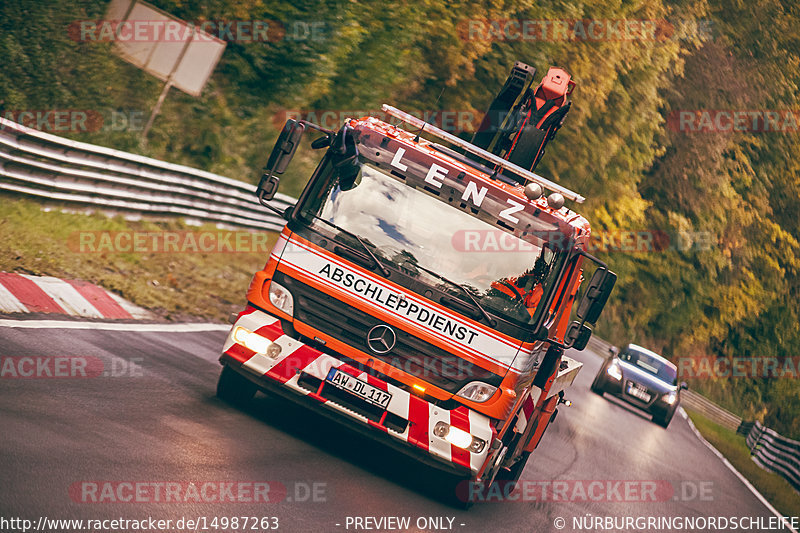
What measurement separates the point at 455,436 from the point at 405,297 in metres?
1.21

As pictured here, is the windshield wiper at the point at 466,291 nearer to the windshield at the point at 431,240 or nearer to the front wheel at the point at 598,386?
the windshield at the point at 431,240

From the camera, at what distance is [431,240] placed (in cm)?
820

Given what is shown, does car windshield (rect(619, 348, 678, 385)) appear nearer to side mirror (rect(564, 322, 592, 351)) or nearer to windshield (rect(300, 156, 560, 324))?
side mirror (rect(564, 322, 592, 351))

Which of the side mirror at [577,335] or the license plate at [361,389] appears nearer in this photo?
the license plate at [361,389]

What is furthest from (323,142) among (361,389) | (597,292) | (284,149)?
(597,292)

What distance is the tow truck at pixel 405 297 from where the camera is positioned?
8062 mm

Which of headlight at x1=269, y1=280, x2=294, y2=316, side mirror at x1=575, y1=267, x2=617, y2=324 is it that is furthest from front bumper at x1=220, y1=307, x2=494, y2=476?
side mirror at x1=575, y1=267, x2=617, y2=324

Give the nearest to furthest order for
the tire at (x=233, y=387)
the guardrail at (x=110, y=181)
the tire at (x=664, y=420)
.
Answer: the tire at (x=233, y=387), the guardrail at (x=110, y=181), the tire at (x=664, y=420)

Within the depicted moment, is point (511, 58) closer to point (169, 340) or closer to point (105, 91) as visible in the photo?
point (105, 91)

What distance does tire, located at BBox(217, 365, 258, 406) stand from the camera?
888 centimetres

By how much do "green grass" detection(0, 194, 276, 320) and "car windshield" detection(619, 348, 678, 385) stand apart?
1111cm

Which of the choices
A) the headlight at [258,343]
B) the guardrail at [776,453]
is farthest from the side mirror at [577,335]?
the guardrail at [776,453]

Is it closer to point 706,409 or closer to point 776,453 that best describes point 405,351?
point 776,453

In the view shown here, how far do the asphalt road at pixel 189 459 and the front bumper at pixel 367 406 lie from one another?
1.48 feet
